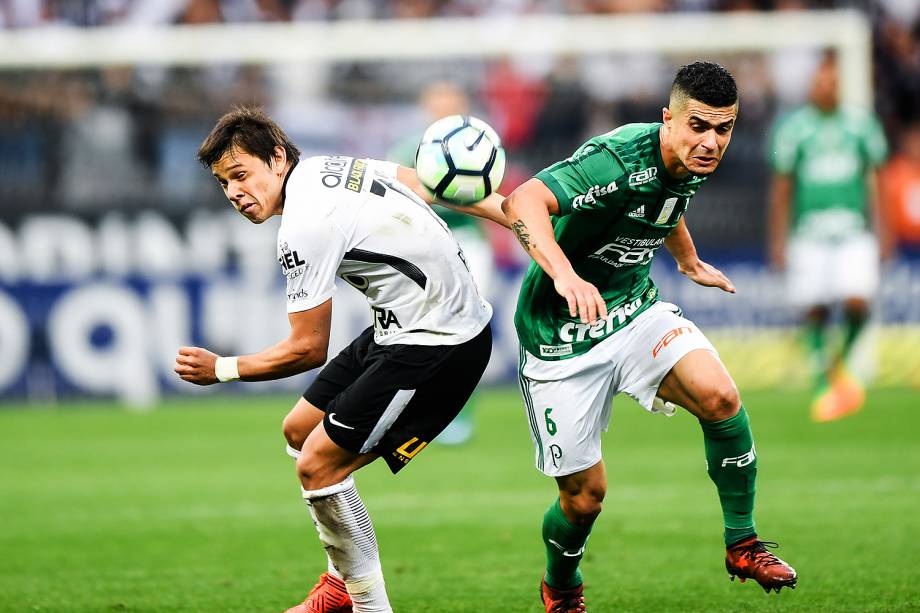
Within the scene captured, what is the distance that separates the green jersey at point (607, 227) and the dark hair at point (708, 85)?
0.33 metres

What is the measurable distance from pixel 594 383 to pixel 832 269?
27.1 ft

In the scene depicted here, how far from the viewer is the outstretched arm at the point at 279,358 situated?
5.26 m

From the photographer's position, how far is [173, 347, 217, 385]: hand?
17.4ft

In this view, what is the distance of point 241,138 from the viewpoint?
545 cm

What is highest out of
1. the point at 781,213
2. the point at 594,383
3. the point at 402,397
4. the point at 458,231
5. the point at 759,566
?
the point at 402,397

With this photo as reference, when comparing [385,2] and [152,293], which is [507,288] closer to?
[152,293]

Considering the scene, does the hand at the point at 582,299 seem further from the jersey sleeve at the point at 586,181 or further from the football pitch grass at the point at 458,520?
the football pitch grass at the point at 458,520

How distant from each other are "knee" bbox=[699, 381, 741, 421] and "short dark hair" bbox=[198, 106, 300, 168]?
6.72 feet

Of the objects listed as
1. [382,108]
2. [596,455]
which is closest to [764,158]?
[382,108]

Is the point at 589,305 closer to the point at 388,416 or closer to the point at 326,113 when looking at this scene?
the point at 388,416

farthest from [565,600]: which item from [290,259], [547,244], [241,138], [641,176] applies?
[241,138]

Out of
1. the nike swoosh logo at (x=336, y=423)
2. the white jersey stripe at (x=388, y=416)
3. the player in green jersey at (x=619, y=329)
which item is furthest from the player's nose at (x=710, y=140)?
the nike swoosh logo at (x=336, y=423)

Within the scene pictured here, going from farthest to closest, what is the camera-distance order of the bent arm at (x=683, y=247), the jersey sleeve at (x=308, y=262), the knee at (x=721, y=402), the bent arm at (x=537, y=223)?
the bent arm at (x=683, y=247) < the knee at (x=721, y=402) < the bent arm at (x=537, y=223) < the jersey sleeve at (x=308, y=262)

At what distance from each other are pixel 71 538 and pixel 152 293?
299 inches
